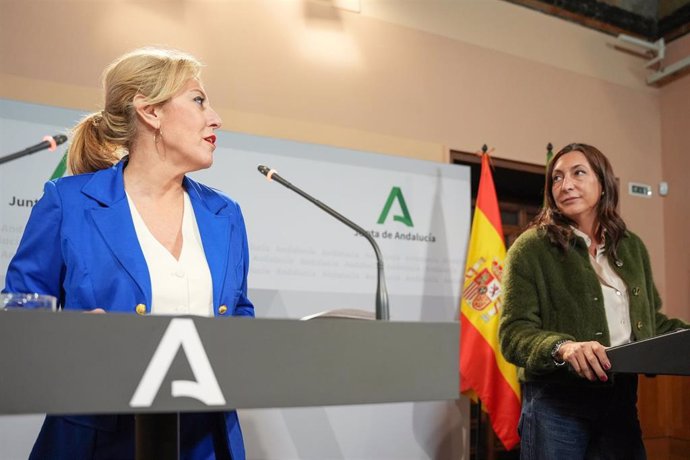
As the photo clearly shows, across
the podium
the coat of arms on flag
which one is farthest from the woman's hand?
the coat of arms on flag

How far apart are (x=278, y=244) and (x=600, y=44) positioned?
2904 mm

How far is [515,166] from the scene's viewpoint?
3887 mm

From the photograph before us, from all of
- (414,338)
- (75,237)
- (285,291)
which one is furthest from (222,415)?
(285,291)

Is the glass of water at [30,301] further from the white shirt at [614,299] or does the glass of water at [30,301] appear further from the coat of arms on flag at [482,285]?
the coat of arms on flag at [482,285]

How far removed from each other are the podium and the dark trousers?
413 mm

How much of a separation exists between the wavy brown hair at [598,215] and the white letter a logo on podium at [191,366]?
59.8 inches

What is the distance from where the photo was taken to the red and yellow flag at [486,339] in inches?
123

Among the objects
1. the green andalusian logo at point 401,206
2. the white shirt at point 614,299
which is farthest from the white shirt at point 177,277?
the green andalusian logo at point 401,206

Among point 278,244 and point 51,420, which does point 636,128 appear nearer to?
point 278,244

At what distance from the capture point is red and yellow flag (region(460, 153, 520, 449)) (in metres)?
3.13

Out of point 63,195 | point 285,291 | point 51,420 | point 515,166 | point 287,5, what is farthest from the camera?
point 515,166

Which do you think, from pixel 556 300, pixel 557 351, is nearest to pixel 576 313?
pixel 556 300

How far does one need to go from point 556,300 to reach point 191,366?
147cm

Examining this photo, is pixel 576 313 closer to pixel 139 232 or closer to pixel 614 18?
pixel 139 232
